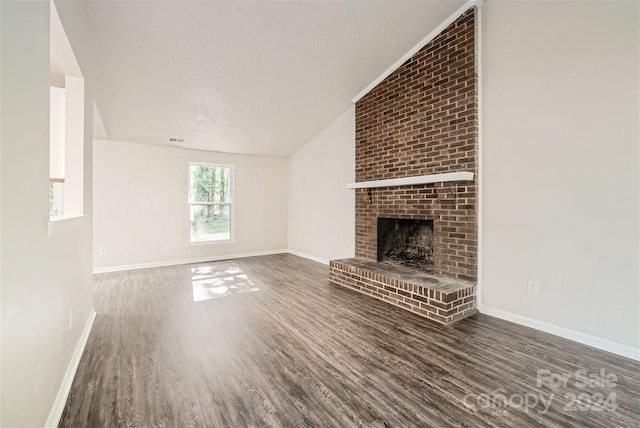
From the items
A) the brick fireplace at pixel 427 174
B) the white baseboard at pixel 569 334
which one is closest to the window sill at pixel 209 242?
the brick fireplace at pixel 427 174

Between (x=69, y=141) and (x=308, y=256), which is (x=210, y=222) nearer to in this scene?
(x=308, y=256)

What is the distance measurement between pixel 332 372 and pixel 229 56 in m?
3.35

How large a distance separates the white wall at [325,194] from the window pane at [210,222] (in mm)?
1484

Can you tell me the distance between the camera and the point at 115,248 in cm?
511

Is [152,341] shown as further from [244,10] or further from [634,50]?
[634,50]

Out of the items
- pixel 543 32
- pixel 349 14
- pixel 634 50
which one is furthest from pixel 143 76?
pixel 634 50

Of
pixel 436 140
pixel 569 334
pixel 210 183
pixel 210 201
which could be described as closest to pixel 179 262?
pixel 210 201

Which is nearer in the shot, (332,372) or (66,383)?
(66,383)

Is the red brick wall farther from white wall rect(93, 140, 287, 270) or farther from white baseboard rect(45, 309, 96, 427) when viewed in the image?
white baseboard rect(45, 309, 96, 427)

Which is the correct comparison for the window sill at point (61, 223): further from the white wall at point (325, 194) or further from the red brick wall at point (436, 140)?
the white wall at point (325, 194)

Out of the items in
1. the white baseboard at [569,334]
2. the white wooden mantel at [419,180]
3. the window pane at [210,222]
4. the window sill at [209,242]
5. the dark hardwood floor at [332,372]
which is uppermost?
the white wooden mantel at [419,180]

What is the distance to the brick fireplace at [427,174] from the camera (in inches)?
125

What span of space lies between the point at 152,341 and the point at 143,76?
296cm

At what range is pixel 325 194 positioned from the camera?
5688mm
